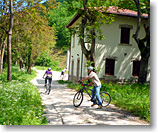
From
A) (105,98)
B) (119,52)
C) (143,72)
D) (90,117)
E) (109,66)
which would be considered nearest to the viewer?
(90,117)

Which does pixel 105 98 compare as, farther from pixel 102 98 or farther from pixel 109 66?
pixel 109 66

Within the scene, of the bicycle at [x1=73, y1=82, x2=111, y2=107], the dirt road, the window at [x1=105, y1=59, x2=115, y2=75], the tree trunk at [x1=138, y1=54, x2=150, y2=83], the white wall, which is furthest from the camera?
the window at [x1=105, y1=59, x2=115, y2=75]

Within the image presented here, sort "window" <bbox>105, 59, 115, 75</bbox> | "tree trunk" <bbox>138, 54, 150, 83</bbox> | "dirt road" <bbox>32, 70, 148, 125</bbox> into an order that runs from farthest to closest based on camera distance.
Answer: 1. "window" <bbox>105, 59, 115, 75</bbox>
2. "tree trunk" <bbox>138, 54, 150, 83</bbox>
3. "dirt road" <bbox>32, 70, 148, 125</bbox>

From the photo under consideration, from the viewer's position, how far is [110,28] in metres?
18.8

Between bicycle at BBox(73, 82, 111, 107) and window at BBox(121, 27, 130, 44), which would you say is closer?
bicycle at BBox(73, 82, 111, 107)

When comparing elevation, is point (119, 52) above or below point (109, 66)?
above

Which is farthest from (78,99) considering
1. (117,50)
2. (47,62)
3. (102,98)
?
(47,62)

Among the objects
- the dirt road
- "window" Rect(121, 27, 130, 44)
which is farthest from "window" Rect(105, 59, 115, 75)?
the dirt road

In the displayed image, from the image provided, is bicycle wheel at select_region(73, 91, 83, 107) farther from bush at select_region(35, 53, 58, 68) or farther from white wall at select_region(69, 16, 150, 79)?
bush at select_region(35, 53, 58, 68)

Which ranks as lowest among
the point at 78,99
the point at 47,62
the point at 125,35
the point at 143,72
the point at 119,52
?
the point at 78,99

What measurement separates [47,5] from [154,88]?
1040 cm

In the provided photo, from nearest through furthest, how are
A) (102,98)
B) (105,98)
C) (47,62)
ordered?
(102,98) < (105,98) < (47,62)

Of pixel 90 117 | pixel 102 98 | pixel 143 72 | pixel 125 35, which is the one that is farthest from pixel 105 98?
pixel 125 35

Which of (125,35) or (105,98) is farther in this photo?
(125,35)
